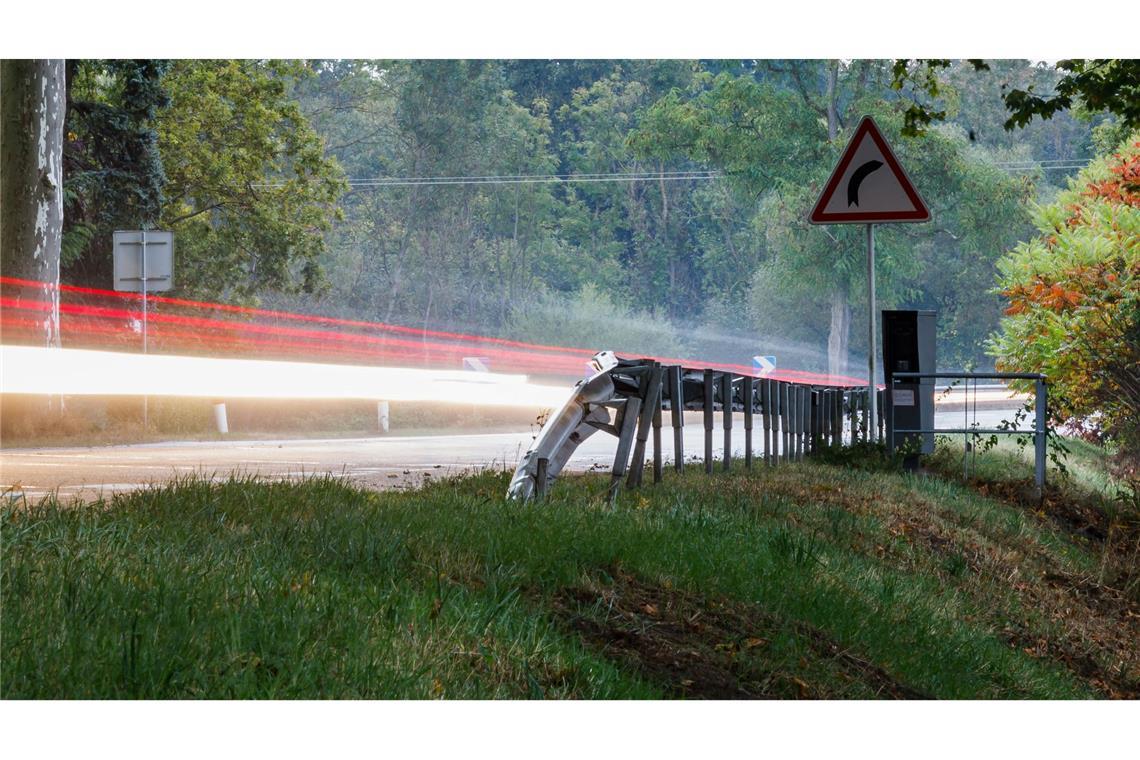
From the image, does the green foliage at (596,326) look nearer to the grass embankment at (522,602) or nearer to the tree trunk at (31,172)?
the tree trunk at (31,172)

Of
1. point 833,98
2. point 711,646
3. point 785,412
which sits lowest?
point 711,646

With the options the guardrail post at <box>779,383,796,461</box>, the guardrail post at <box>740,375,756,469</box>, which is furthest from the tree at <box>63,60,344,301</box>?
the guardrail post at <box>740,375,756,469</box>

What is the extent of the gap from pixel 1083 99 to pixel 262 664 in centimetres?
985

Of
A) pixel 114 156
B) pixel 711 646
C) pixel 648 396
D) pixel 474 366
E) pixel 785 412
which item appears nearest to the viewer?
pixel 711 646

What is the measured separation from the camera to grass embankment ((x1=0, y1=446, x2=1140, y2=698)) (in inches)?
186

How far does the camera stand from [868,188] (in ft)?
41.5

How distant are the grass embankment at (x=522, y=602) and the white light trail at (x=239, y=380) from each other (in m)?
14.8

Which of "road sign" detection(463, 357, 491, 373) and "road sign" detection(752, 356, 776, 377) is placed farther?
"road sign" detection(752, 356, 776, 377)

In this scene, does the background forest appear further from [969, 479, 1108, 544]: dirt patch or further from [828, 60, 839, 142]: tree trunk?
[969, 479, 1108, 544]: dirt patch

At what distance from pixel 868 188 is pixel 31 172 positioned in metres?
13.5

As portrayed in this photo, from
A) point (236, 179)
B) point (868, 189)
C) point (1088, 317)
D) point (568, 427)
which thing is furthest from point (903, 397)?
point (236, 179)

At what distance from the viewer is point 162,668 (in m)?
4.43

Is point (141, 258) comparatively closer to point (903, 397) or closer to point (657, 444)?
point (903, 397)

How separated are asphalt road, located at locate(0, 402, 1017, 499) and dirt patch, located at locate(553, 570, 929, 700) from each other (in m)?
3.72
